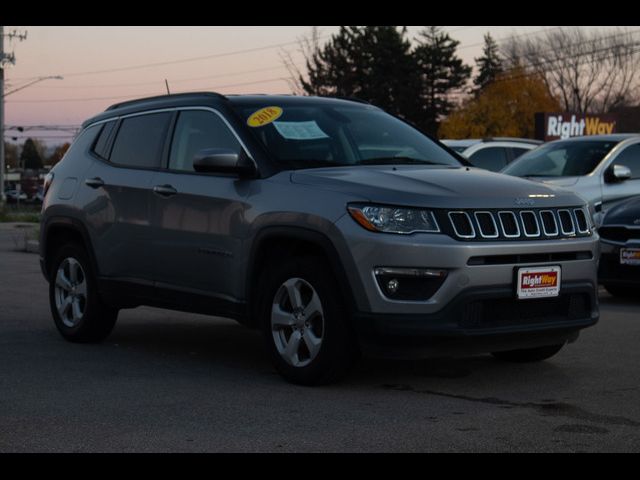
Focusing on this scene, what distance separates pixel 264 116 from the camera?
7.88 meters

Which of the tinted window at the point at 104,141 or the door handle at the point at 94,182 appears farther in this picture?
the tinted window at the point at 104,141

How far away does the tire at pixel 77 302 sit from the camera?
356 inches

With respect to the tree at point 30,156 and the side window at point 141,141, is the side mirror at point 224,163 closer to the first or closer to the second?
the side window at point 141,141

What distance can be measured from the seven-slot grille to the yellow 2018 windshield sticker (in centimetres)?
168

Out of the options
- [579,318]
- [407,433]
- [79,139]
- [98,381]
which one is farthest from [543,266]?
[79,139]

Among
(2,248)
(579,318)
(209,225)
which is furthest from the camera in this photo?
(2,248)

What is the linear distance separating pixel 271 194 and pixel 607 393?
2.28 metres

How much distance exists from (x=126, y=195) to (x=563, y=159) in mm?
7522

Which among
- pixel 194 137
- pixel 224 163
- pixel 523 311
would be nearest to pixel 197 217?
pixel 224 163

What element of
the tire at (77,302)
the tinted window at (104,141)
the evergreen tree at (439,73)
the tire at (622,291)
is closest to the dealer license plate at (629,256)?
the tire at (622,291)

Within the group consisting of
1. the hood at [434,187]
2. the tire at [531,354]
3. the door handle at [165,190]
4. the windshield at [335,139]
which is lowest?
the tire at [531,354]

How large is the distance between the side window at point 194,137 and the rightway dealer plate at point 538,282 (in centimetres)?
214
